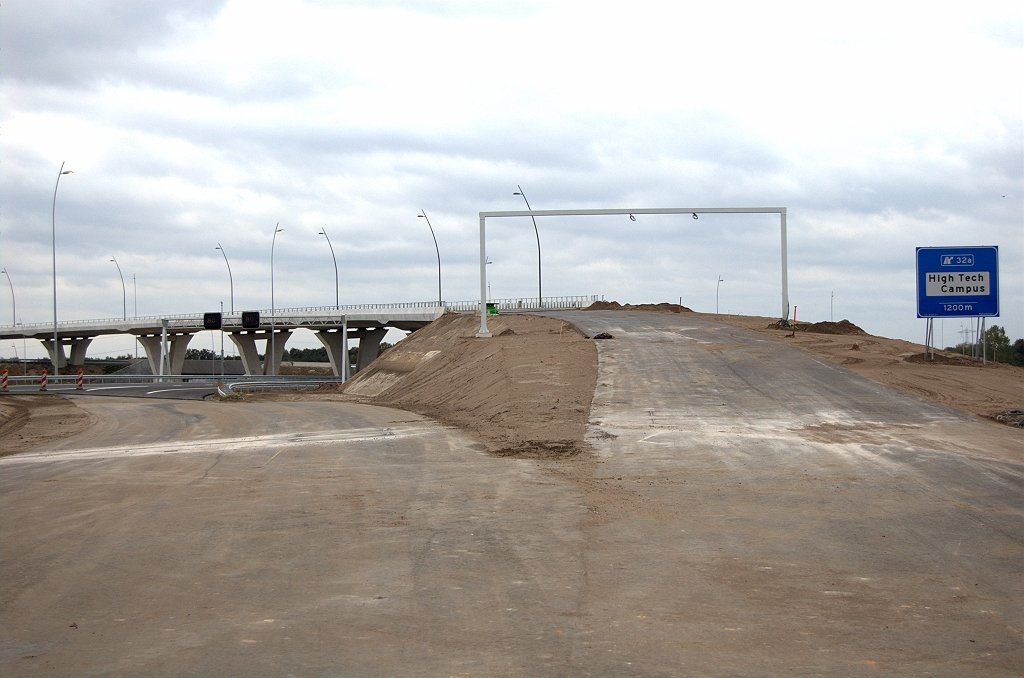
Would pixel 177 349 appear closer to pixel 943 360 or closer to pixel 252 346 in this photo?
pixel 252 346

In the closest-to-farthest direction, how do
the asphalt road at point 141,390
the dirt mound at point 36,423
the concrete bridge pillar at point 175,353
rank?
the dirt mound at point 36,423, the asphalt road at point 141,390, the concrete bridge pillar at point 175,353

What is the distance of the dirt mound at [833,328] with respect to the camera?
38.5m

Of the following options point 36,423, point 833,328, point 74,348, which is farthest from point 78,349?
point 833,328

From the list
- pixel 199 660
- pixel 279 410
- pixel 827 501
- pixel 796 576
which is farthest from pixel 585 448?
pixel 279 410

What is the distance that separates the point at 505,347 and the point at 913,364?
14.0 meters

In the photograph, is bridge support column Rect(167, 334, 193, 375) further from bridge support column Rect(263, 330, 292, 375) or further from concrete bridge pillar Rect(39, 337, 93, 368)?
concrete bridge pillar Rect(39, 337, 93, 368)

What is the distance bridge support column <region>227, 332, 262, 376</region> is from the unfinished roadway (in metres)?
85.9

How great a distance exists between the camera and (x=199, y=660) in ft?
18.8

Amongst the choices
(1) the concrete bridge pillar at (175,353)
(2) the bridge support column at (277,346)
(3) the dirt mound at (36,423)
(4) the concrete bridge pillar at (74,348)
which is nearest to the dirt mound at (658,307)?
(3) the dirt mound at (36,423)

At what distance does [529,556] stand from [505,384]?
16.4 m

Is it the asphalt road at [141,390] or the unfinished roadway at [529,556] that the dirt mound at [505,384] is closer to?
the unfinished roadway at [529,556]

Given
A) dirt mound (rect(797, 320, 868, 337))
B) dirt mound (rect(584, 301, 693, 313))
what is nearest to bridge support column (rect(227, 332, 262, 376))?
dirt mound (rect(584, 301, 693, 313))

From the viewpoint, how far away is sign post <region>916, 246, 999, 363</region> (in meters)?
24.9

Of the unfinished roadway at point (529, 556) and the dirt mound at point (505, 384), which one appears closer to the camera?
the unfinished roadway at point (529, 556)
